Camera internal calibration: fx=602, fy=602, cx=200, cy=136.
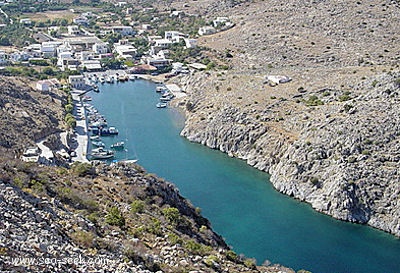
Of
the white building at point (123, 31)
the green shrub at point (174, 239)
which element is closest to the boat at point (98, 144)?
the green shrub at point (174, 239)

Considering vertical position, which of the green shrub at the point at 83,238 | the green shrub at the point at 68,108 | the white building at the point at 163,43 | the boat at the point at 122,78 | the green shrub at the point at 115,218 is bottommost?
the boat at the point at 122,78

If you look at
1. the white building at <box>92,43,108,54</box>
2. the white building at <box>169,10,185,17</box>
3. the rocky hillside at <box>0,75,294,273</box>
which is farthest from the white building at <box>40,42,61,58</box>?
the rocky hillside at <box>0,75,294,273</box>

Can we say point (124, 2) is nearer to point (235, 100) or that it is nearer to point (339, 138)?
point (235, 100)

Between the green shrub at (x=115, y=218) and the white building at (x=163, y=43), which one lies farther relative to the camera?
the white building at (x=163, y=43)

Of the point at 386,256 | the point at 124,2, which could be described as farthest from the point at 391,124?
Answer: the point at 124,2

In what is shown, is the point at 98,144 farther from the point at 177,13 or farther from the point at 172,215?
the point at 177,13

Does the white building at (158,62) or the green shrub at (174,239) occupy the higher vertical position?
the green shrub at (174,239)

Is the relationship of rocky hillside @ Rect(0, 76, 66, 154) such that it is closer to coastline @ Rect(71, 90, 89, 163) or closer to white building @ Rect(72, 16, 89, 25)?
coastline @ Rect(71, 90, 89, 163)

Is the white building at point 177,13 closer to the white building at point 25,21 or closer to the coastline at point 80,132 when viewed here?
the white building at point 25,21
